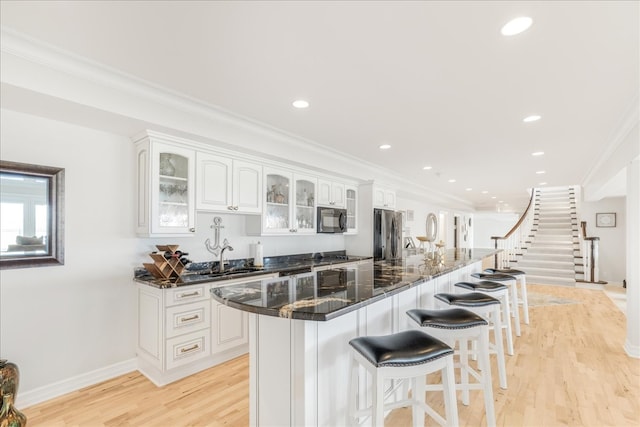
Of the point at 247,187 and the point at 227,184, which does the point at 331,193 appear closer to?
the point at 247,187

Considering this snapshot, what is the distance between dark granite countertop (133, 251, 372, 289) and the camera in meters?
2.79

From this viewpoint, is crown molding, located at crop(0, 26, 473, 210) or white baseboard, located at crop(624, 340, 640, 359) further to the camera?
white baseboard, located at crop(624, 340, 640, 359)

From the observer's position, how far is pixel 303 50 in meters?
1.96

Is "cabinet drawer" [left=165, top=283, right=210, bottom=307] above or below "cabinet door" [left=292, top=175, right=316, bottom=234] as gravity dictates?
below

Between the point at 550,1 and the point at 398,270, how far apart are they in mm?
1964

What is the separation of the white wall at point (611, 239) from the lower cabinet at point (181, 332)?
29.8 ft

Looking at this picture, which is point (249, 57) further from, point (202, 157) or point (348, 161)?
point (348, 161)

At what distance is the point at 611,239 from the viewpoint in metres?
7.67

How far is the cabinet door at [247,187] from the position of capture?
348 centimetres

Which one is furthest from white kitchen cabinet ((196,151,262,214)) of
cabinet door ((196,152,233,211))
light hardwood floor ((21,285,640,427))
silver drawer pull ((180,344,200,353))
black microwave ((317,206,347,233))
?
light hardwood floor ((21,285,640,427))

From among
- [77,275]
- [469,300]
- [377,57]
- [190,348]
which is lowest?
[190,348]

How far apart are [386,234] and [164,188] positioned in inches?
153

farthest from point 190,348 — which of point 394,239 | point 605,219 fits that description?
point 605,219

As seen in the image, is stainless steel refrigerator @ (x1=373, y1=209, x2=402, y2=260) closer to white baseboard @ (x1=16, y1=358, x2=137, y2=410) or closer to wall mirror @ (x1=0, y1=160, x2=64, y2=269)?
white baseboard @ (x1=16, y1=358, x2=137, y2=410)
